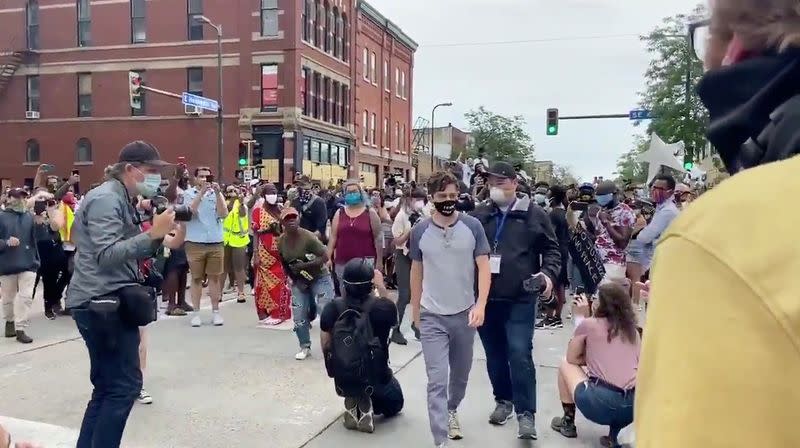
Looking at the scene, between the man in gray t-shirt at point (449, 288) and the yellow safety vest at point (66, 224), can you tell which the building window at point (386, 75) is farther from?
Answer: the man in gray t-shirt at point (449, 288)

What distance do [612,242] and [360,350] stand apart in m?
5.00

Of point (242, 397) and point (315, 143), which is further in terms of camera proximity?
point (315, 143)

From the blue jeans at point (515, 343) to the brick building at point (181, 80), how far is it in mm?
26213

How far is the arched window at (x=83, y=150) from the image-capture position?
114 feet

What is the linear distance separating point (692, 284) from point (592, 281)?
21.8 feet

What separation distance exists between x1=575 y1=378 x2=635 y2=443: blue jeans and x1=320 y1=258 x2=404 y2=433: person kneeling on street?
155 cm

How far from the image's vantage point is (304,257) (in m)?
7.62

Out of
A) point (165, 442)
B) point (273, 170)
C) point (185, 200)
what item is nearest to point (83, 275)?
point (165, 442)

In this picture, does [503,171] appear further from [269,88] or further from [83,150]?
[83,150]

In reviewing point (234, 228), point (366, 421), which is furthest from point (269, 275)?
point (366, 421)

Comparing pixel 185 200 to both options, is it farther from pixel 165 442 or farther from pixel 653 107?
pixel 653 107

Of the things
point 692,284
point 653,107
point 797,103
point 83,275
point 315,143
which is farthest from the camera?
point 315,143

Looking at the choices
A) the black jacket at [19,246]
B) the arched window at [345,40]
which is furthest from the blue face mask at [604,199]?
the arched window at [345,40]

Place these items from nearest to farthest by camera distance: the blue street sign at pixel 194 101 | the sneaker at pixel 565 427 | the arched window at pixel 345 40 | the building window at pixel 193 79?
1. the sneaker at pixel 565 427
2. the blue street sign at pixel 194 101
3. the building window at pixel 193 79
4. the arched window at pixel 345 40
